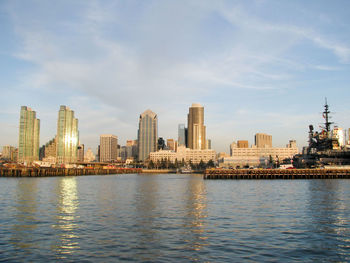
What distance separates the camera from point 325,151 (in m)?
134

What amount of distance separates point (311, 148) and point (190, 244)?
146 meters

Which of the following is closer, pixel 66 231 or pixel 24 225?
pixel 66 231

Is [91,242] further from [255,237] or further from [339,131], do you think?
[339,131]

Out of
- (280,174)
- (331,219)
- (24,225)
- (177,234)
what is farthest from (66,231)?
(280,174)

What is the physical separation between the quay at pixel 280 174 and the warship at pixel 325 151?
15.5m

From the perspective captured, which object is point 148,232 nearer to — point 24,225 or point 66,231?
point 66,231

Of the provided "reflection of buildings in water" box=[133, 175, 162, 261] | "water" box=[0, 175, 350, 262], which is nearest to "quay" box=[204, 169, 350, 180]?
"water" box=[0, 175, 350, 262]

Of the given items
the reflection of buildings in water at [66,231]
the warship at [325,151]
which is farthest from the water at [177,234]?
the warship at [325,151]

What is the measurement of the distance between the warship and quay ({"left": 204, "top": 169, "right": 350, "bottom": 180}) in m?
15.5

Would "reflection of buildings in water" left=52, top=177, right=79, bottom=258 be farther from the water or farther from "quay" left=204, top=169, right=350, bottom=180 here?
"quay" left=204, top=169, right=350, bottom=180

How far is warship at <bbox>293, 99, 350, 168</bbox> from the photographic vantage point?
130 meters

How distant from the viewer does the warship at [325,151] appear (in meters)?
130

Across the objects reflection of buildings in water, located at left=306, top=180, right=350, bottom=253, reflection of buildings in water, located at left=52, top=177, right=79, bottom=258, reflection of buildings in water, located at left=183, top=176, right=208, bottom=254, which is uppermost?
reflection of buildings in water, located at left=306, top=180, right=350, bottom=253

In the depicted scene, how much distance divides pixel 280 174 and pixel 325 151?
110ft
